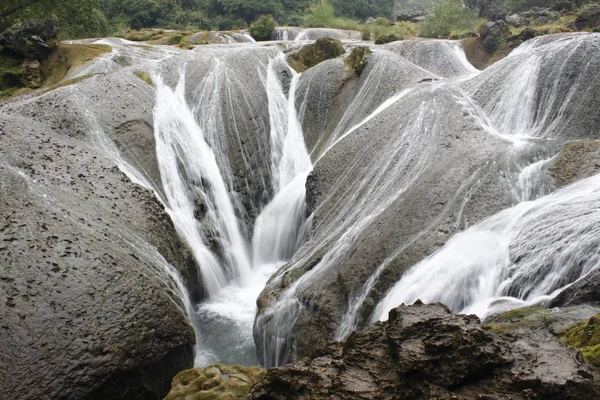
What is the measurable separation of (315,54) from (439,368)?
14.9 m

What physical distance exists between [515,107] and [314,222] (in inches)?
208

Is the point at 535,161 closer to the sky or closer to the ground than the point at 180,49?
closer to the ground

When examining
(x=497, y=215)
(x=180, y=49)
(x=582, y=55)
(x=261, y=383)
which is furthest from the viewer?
(x=180, y=49)

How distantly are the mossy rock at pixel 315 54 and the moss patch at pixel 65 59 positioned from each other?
22.0 ft

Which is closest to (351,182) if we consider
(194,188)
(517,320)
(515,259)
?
(194,188)

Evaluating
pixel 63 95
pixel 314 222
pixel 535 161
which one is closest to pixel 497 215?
pixel 535 161

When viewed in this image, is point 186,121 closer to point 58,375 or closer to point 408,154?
point 408,154

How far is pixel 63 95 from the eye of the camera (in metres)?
11.2

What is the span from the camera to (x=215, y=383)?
462 centimetres

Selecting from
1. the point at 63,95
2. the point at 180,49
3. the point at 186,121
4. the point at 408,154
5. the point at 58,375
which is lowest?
the point at 58,375

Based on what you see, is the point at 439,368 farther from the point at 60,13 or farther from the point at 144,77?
the point at 60,13

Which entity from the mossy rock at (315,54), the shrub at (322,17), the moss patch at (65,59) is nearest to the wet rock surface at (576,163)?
the mossy rock at (315,54)

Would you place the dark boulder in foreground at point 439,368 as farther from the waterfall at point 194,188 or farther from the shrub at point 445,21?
the shrub at point 445,21

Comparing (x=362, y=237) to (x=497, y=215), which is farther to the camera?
(x=362, y=237)
